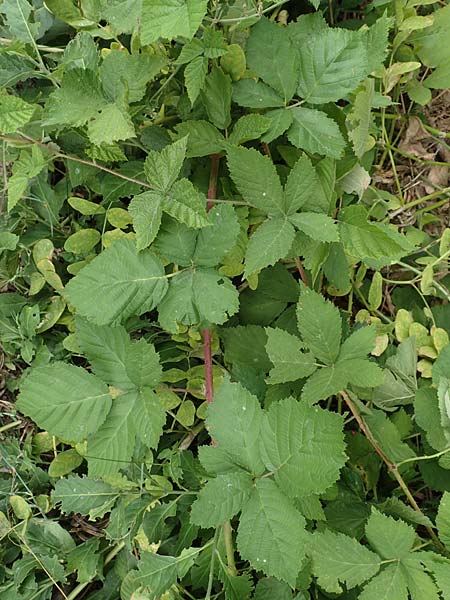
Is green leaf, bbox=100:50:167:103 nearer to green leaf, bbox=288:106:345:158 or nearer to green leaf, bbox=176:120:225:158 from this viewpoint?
green leaf, bbox=176:120:225:158

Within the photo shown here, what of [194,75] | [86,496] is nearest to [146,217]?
[194,75]

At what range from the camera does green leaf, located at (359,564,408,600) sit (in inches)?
42.7

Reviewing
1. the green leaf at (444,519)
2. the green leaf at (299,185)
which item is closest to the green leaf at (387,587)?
the green leaf at (444,519)

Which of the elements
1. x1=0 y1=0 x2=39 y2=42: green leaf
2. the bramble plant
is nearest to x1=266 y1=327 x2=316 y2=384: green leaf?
the bramble plant

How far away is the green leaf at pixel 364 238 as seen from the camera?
3.91ft

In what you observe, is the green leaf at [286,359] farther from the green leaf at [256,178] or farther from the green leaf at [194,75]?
the green leaf at [194,75]

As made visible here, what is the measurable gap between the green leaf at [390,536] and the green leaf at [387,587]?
0.11 ft

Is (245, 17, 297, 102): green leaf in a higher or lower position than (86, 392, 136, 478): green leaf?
higher

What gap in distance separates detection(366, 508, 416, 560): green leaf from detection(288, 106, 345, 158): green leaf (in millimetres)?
733

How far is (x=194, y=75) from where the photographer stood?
3.79 ft

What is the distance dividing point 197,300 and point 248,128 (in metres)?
0.38

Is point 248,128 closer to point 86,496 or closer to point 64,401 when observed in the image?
point 64,401

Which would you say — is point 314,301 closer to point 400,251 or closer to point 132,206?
point 400,251

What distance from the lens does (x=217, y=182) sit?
4.59 feet
